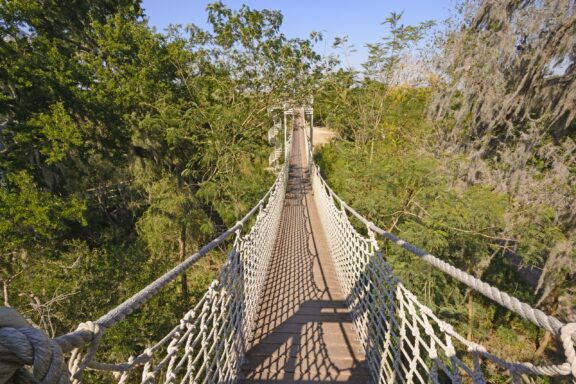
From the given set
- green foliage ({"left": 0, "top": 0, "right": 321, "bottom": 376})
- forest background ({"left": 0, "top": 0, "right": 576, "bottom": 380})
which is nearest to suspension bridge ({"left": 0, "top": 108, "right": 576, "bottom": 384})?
forest background ({"left": 0, "top": 0, "right": 576, "bottom": 380})

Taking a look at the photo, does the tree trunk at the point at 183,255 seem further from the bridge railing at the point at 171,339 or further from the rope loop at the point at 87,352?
the rope loop at the point at 87,352

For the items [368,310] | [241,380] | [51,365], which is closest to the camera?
[51,365]

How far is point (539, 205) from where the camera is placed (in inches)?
151

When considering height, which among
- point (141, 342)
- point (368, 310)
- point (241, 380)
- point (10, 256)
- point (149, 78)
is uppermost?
point (149, 78)

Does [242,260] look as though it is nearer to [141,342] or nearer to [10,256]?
[141,342]

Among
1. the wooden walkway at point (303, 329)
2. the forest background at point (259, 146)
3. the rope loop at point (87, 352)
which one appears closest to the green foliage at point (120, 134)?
the forest background at point (259, 146)

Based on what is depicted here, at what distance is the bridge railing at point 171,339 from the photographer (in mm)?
422

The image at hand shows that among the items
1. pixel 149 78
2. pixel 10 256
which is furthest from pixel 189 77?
pixel 10 256

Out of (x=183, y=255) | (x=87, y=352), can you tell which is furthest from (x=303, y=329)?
(x=183, y=255)

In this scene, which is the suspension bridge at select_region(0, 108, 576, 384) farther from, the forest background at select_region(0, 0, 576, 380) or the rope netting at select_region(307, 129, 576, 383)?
the forest background at select_region(0, 0, 576, 380)

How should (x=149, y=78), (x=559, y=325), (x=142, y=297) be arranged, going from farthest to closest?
(x=149, y=78) < (x=142, y=297) < (x=559, y=325)

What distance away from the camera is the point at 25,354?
41 cm

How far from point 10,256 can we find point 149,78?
465 cm

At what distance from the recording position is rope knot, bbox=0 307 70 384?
40 centimetres
